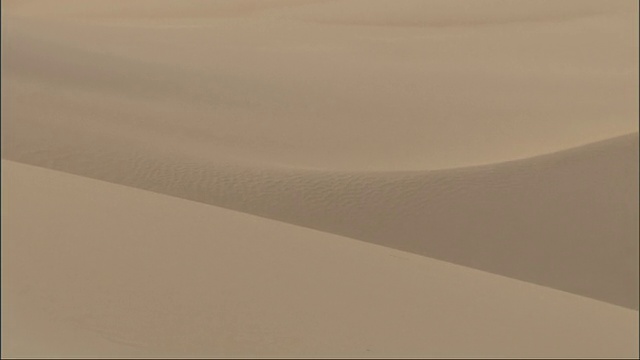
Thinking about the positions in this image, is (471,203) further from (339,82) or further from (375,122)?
(339,82)

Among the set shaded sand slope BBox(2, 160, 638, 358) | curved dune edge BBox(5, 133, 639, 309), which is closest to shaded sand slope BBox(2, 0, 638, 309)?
curved dune edge BBox(5, 133, 639, 309)

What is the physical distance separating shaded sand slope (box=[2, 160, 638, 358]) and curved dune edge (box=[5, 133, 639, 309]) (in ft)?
1.13

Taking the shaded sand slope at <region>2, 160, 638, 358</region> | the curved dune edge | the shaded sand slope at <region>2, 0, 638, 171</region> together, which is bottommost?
the shaded sand slope at <region>2, 160, 638, 358</region>

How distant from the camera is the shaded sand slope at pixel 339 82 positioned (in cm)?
709

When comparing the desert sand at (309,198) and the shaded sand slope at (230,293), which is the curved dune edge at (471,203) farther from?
the shaded sand slope at (230,293)

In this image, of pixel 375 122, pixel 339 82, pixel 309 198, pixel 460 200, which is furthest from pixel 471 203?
pixel 339 82

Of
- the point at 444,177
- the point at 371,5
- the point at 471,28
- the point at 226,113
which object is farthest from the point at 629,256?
the point at 371,5

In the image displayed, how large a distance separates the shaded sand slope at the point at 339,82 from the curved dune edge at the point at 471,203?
1.84 feet

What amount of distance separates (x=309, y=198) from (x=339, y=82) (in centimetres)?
372

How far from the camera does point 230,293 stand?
4125 millimetres

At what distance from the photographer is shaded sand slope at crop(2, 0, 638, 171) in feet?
23.3

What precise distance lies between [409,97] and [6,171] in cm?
462

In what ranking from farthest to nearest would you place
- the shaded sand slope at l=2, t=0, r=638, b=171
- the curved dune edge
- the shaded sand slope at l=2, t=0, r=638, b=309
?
the shaded sand slope at l=2, t=0, r=638, b=171
the shaded sand slope at l=2, t=0, r=638, b=309
the curved dune edge

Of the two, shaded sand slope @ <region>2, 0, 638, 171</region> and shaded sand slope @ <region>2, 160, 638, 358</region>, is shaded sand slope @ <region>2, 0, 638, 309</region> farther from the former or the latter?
shaded sand slope @ <region>2, 160, 638, 358</region>
